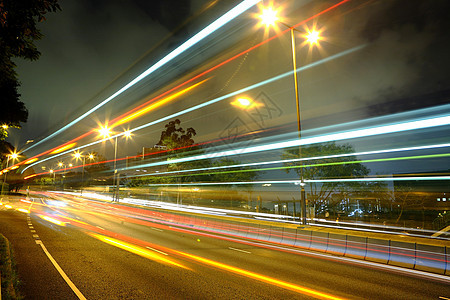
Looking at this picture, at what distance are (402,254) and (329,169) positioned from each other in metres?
20.7

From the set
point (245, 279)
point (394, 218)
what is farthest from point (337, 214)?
point (245, 279)

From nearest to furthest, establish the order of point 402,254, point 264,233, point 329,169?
1. point 402,254
2. point 264,233
3. point 329,169

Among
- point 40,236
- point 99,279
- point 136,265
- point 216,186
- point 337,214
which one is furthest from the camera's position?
point 216,186

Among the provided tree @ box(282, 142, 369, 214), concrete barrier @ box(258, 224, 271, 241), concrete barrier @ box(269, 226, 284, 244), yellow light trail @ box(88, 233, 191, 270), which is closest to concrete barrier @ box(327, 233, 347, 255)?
concrete barrier @ box(269, 226, 284, 244)

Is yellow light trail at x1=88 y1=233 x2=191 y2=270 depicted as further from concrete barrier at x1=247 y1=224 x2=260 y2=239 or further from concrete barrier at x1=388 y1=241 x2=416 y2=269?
concrete barrier at x1=388 y1=241 x2=416 y2=269

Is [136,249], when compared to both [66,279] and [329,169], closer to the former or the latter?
[66,279]

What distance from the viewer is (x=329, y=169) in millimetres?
31000

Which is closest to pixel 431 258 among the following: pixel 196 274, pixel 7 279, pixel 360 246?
pixel 360 246

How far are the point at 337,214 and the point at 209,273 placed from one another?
1573cm

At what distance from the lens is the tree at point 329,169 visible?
96.2 ft

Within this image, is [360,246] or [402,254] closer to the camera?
[402,254]

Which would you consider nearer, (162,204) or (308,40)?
(308,40)

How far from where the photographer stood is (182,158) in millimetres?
36750

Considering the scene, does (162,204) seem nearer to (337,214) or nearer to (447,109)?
(337,214)
